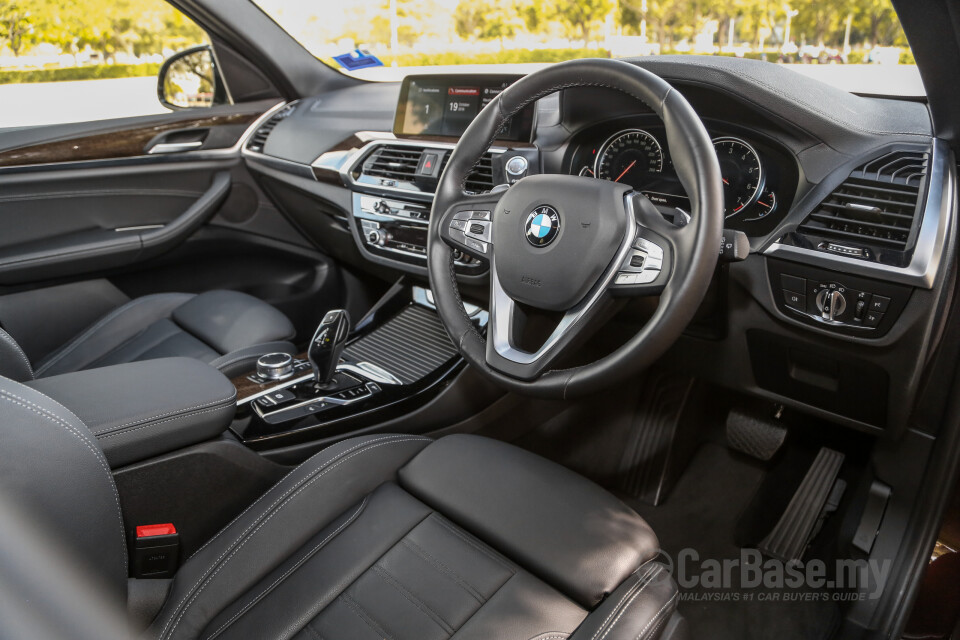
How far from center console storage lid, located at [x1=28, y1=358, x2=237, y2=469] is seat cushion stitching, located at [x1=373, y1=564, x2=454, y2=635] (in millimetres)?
396

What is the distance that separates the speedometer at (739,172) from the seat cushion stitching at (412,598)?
0.97 meters

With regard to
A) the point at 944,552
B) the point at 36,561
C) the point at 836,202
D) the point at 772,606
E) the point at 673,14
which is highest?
the point at 673,14

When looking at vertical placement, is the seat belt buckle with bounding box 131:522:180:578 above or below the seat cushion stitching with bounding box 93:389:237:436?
below

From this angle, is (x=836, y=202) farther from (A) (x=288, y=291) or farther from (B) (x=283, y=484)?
(A) (x=288, y=291)

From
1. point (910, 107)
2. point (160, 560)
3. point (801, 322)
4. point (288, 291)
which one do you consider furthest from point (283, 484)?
point (288, 291)

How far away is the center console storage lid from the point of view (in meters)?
1.19

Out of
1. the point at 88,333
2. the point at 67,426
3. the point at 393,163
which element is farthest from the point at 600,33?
the point at 67,426

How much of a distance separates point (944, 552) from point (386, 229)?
1612mm

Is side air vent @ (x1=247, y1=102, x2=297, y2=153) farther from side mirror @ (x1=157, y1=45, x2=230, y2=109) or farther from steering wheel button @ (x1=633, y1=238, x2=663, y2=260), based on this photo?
steering wheel button @ (x1=633, y1=238, x2=663, y2=260)

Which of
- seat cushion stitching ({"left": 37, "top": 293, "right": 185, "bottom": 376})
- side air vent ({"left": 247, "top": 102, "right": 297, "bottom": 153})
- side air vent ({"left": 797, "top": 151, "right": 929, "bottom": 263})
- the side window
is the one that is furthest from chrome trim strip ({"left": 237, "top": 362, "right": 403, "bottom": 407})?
the side window

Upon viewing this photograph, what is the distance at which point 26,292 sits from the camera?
2391 mm

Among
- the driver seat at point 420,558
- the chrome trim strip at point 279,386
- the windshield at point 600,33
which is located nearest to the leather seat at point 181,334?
the chrome trim strip at point 279,386

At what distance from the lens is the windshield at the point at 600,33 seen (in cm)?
170

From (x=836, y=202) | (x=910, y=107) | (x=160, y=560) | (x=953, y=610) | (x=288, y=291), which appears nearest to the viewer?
(x=160, y=560)
